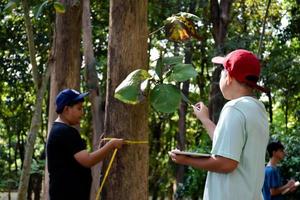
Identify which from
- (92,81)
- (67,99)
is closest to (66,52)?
(92,81)

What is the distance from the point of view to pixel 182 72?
364cm

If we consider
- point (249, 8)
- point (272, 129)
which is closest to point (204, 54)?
point (249, 8)

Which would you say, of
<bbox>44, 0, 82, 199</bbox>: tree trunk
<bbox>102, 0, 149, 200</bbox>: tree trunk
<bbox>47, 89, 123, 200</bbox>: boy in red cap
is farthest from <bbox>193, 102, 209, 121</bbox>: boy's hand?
<bbox>44, 0, 82, 199</bbox>: tree trunk

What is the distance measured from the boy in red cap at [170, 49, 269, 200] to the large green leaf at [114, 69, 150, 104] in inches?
31.0

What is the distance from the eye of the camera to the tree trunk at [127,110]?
389 centimetres

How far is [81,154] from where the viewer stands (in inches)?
161

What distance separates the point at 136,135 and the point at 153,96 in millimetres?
366

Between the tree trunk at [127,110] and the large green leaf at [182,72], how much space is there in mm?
327

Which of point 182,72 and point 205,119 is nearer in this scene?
point 205,119

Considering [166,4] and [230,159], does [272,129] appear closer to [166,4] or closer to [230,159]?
[166,4]

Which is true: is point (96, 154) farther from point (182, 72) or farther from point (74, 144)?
point (182, 72)

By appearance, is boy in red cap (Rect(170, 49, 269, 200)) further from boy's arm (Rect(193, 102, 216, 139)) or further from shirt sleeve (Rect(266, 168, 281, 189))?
shirt sleeve (Rect(266, 168, 281, 189))

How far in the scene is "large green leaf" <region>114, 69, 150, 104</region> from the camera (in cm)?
363

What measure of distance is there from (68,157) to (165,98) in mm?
955
